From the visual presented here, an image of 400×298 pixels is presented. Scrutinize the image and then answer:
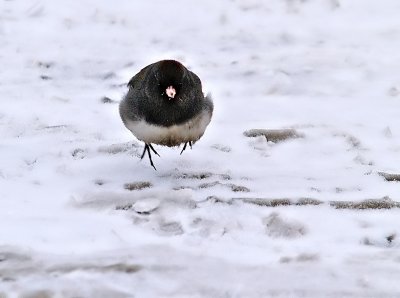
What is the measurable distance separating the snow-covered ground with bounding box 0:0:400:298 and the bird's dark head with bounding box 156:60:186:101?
35 centimetres

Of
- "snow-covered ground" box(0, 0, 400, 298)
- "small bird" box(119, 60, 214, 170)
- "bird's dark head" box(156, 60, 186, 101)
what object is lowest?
"snow-covered ground" box(0, 0, 400, 298)

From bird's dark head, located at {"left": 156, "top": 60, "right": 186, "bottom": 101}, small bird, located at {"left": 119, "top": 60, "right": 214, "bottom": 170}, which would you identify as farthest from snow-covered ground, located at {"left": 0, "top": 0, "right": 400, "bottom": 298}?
bird's dark head, located at {"left": 156, "top": 60, "right": 186, "bottom": 101}

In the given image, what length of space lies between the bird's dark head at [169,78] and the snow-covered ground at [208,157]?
350 millimetres

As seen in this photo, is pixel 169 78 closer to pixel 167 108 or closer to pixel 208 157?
pixel 167 108

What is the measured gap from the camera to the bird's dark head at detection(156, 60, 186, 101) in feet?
9.33

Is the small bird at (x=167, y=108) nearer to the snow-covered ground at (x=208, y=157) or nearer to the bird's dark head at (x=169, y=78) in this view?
the bird's dark head at (x=169, y=78)

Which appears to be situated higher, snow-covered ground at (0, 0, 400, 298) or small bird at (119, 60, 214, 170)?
small bird at (119, 60, 214, 170)

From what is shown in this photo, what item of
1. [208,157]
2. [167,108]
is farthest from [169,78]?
[208,157]

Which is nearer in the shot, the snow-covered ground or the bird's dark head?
the snow-covered ground

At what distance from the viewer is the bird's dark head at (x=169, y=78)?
112 inches

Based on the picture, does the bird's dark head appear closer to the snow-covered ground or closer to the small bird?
the small bird

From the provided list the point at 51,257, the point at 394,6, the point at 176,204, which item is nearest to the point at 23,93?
the point at 176,204

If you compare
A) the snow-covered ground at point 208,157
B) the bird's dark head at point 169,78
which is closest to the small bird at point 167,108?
the bird's dark head at point 169,78

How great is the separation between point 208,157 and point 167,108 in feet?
1.46
